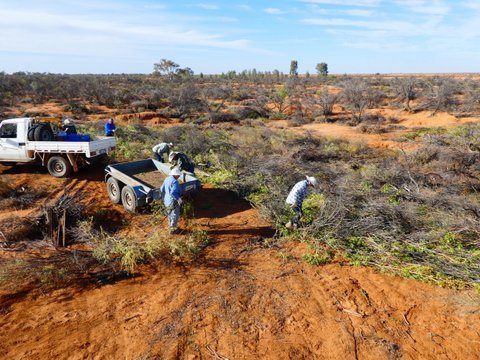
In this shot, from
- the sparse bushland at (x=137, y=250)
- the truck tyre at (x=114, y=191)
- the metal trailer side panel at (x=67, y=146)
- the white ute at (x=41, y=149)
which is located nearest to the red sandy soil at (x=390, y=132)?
the metal trailer side panel at (x=67, y=146)

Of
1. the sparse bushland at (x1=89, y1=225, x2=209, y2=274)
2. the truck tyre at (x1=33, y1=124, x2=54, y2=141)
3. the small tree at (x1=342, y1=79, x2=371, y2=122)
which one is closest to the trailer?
the sparse bushland at (x1=89, y1=225, x2=209, y2=274)

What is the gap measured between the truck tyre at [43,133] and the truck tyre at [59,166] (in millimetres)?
699

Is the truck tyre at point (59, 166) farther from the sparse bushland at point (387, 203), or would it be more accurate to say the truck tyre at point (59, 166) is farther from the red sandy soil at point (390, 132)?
the red sandy soil at point (390, 132)

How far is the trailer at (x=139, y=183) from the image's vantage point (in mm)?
7355

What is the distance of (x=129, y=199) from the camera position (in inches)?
306

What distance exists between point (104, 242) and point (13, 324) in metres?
1.94

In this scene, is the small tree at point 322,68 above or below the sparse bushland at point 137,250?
above

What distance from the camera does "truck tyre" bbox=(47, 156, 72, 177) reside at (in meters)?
9.75

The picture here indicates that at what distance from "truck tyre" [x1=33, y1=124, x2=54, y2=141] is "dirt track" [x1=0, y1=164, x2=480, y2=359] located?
6326 mm

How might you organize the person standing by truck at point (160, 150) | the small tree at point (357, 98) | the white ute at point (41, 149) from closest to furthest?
the white ute at point (41, 149)
the person standing by truck at point (160, 150)
the small tree at point (357, 98)

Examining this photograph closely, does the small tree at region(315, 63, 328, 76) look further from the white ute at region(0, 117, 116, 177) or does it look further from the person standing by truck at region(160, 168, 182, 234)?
the person standing by truck at region(160, 168, 182, 234)

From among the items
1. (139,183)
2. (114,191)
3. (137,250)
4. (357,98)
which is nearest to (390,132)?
(357,98)

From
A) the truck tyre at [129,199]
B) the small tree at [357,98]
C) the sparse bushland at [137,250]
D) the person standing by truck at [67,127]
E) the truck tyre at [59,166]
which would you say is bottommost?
the sparse bushland at [137,250]

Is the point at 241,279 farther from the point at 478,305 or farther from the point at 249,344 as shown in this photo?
the point at 478,305
